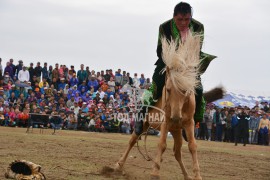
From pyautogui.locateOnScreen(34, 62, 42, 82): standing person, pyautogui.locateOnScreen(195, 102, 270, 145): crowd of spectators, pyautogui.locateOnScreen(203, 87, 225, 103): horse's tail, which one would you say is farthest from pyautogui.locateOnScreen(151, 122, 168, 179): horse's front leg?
pyautogui.locateOnScreen(195, 102, 270, 145): crowd of spectators

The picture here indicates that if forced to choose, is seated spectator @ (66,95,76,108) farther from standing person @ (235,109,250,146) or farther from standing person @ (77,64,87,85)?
standing person @ (235,109,250,146)

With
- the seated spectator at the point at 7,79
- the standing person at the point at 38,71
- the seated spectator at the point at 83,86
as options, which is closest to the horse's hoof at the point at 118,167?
the seated spectator at the point at 7,79

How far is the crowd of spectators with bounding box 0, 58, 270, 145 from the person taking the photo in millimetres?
23969

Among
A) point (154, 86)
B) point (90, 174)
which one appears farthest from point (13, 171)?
point (154, 86)

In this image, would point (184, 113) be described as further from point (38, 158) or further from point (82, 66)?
point (82, 66)

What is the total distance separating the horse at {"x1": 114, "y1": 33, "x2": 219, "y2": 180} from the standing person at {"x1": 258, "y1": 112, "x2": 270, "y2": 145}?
19651 millimetres

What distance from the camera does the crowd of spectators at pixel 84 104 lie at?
23969 mm

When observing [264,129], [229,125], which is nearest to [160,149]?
[229,125]

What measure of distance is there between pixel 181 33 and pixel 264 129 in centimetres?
1973

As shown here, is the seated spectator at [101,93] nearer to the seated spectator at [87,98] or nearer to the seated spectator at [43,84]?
the seated spectator at [87,98]

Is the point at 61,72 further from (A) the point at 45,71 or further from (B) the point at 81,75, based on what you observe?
(B) the point at 81,75

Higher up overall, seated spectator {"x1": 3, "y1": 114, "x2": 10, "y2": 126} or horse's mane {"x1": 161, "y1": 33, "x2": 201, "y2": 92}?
horse's mane {"x1": 161, "y1": 33, "x2": 201, "y2": 92}

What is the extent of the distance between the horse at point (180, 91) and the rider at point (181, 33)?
463 mm

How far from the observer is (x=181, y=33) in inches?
371
